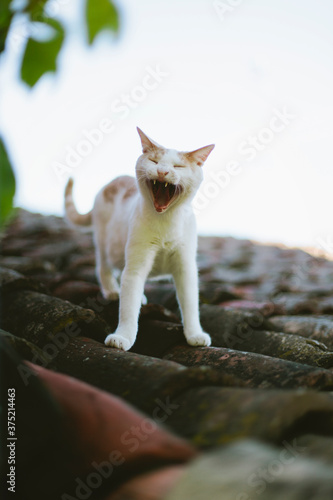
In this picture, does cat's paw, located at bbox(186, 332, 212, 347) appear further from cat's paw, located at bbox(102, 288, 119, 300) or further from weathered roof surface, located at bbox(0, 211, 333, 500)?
cat's paw, located at bbox(102, 288, 119, 300)

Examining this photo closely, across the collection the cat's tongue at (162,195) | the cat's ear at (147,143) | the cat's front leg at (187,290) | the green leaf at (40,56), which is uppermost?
the green leaf at (40,56)

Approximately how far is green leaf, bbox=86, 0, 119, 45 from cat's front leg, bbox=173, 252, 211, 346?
1.76m

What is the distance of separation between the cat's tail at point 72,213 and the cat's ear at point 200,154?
4.86ft

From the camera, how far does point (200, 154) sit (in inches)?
95.1

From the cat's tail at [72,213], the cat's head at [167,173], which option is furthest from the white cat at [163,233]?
the cat's tail at [72,213]

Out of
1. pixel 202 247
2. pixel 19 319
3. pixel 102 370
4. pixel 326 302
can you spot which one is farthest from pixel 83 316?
pixel 202 247

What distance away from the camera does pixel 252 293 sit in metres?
4.11

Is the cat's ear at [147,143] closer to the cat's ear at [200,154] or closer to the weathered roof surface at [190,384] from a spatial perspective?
the cat's ear at [200,154]

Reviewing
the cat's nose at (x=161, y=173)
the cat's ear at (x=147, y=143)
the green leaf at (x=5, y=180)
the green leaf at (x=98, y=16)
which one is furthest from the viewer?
the cat's ear at (x=147, y=143)

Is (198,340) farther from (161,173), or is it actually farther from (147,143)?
(147,143)

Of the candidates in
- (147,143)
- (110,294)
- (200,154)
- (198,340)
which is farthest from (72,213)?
(198,340)

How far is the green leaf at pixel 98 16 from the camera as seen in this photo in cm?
59

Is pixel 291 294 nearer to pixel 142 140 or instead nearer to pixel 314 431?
pixel 142 140

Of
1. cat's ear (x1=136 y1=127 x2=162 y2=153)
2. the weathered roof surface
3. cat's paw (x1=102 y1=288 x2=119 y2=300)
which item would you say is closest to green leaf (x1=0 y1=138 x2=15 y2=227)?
the weathered roof surface
